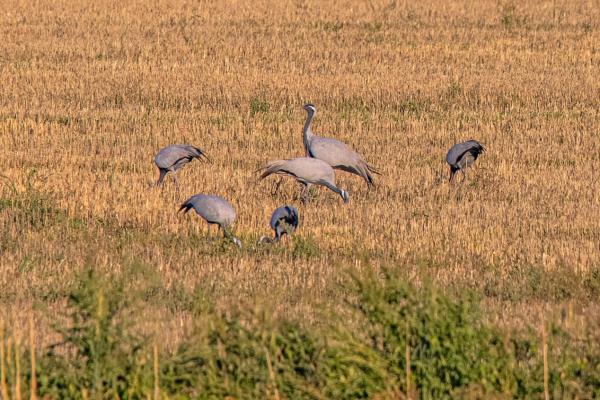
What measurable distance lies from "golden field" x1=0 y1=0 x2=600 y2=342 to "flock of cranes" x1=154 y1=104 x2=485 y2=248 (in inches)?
9.5

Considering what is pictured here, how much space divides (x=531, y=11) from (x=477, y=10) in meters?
1.33

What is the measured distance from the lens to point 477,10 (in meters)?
28.6

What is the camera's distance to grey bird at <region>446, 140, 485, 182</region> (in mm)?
14031

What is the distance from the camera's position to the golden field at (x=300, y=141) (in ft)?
31.8

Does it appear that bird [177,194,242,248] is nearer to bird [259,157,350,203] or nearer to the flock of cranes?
the flock of cranes

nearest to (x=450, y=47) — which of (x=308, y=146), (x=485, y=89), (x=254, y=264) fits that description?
(x=485, y=89)

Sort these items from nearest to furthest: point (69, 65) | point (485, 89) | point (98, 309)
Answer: point (98, 309)
point (485, 89)
point (69, 65)

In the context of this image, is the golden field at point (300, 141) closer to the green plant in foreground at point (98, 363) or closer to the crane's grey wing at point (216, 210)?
the crane's grey wing at point (216, 210)

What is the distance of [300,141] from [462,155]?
378 centimetres

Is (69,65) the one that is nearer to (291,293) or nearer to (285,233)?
(285,233)

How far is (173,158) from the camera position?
1349cm

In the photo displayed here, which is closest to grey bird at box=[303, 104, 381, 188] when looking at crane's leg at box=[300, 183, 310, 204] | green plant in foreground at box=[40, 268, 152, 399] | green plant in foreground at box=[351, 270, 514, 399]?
crane's leg at box=[300, 183, 310, 204]

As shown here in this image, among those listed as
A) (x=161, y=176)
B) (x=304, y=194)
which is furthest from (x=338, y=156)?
(x=161, y=176)

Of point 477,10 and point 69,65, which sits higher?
point 477,10
